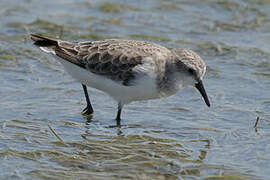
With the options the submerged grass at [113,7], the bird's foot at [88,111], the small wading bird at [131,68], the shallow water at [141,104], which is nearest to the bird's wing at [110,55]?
the small wading bird at [131,68]

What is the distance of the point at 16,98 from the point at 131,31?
4764mm

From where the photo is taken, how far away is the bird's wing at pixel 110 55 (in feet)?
29.9

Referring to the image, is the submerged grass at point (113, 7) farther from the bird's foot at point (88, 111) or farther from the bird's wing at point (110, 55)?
the bird's foot at point (88, 111)

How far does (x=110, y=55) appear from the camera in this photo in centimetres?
→ 934

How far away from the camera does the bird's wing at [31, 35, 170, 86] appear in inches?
359

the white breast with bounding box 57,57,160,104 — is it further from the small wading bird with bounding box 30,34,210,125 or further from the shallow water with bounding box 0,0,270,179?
the shallow water with bounding box 0,0,270,179

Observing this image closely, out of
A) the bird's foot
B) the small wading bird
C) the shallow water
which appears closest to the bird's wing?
the small wading bird

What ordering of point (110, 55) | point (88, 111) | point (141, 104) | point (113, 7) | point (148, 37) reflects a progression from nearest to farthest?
point (110, 55), point (88, 111), point (141, 104), point (148, 37), point (113, 7)

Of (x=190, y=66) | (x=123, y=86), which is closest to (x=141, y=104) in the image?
(x=123, y=86)

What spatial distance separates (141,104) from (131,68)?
141 centimetres

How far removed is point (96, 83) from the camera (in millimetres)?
9445

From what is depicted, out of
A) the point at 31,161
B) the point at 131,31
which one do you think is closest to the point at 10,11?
the point at 131,31

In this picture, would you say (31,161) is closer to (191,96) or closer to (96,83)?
(96,83)

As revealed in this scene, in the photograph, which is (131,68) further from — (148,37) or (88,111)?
(148,37)
